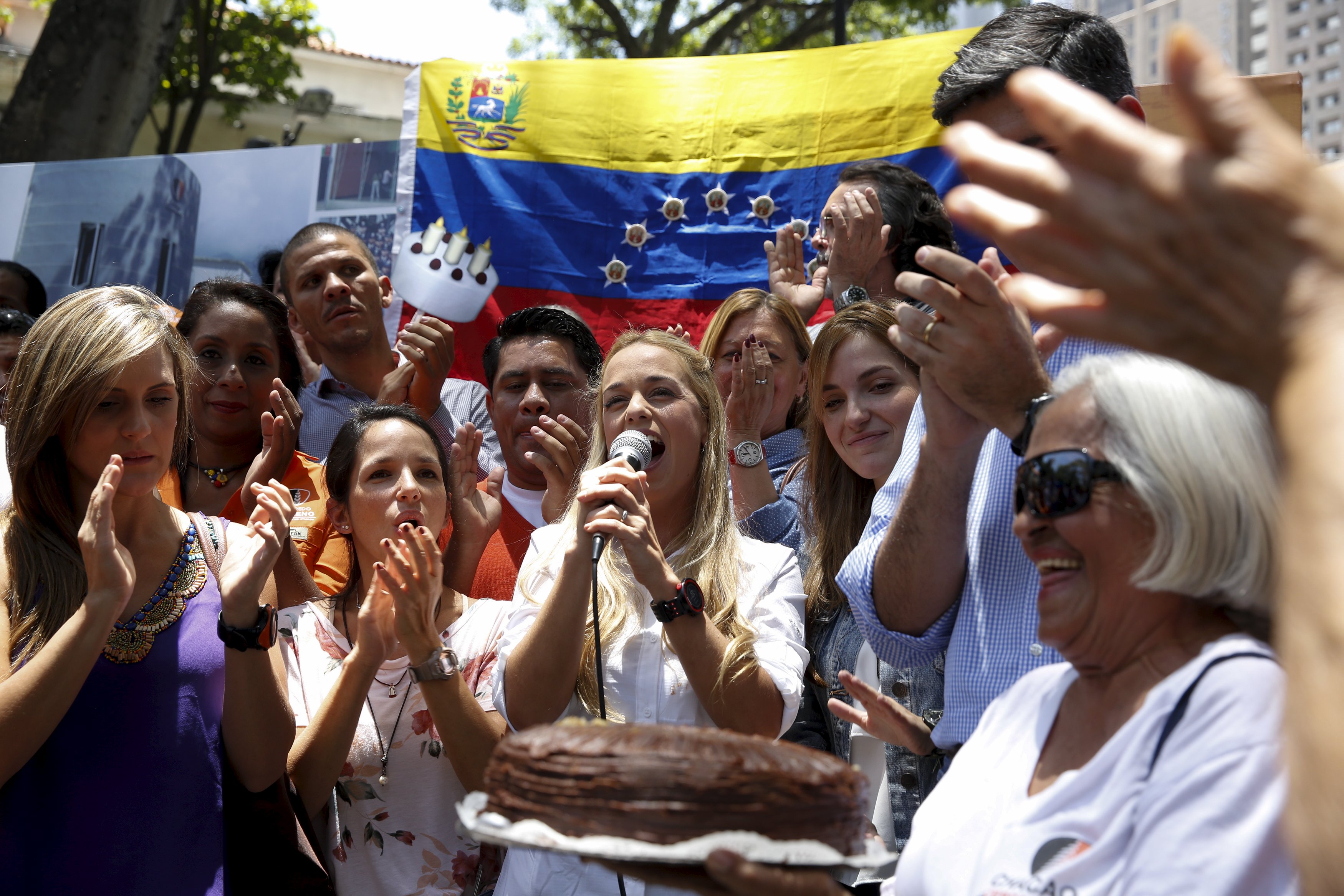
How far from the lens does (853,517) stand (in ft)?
12.0

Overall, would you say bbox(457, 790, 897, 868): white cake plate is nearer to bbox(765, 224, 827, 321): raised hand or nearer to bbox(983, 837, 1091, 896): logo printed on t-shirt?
bbox(983, 837, 1091, 896): logo printed on t-shirt

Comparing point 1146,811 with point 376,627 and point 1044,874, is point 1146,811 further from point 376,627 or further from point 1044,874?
point 376,627

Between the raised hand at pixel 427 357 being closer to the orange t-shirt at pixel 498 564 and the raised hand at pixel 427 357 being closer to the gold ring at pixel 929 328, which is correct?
the orange t-shirt at pixel 498 564

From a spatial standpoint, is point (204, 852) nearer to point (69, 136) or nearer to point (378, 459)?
point (378, 459)

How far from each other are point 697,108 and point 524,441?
7.83ft

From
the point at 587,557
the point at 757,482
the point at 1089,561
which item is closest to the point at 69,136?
the point at 757,482

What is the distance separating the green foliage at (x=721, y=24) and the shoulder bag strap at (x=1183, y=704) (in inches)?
590

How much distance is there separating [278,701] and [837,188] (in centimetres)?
294

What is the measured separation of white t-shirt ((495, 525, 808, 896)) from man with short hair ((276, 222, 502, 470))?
1.83 m

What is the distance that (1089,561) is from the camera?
1850 mm

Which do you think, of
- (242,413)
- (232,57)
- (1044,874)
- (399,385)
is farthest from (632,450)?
(232,57)

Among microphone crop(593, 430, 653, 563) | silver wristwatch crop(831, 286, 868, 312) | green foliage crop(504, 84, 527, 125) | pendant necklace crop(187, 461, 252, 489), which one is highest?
green foliage crop(504, 84, 527, 125)

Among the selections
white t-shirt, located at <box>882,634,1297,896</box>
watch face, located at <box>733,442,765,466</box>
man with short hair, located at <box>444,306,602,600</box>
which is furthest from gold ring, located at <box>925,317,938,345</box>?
man with short hair, located at <box>444,306,602,600</box>

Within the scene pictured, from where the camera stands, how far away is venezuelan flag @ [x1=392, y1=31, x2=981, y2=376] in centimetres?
583
